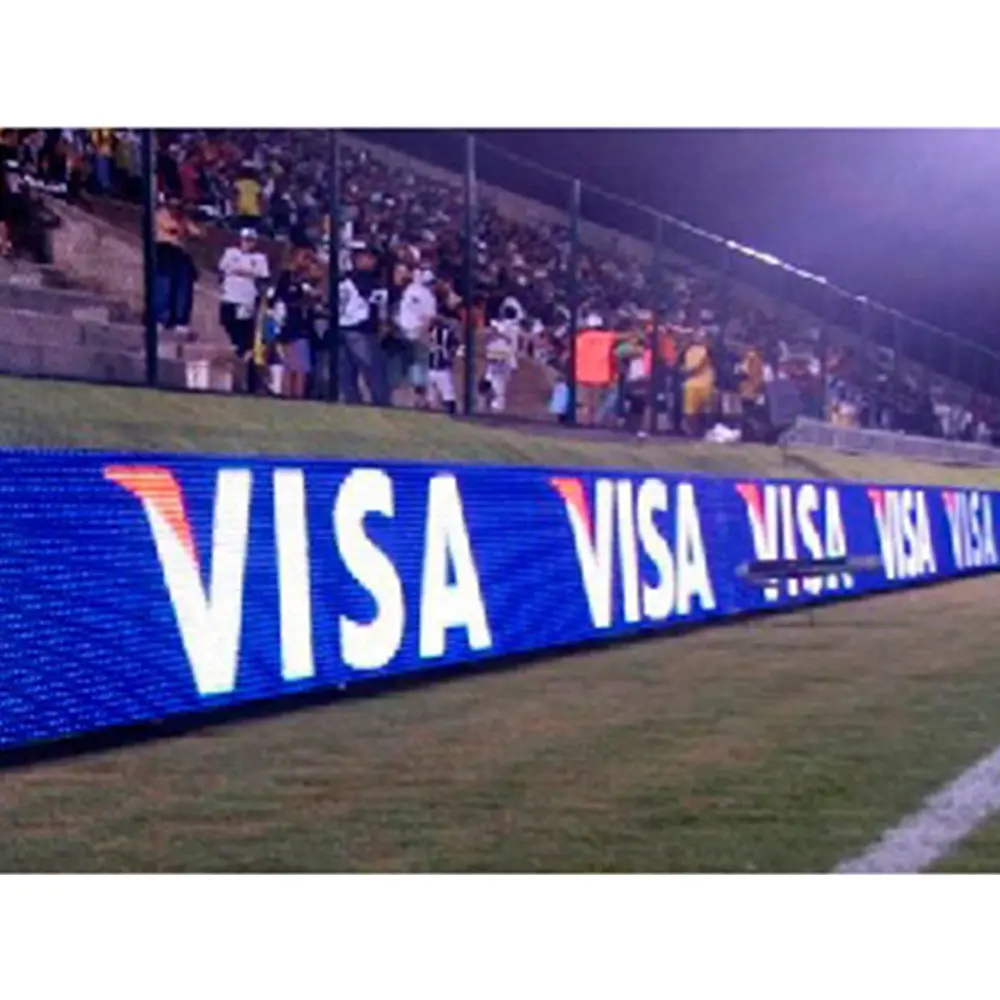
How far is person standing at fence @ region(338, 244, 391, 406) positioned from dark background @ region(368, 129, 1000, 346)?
10.6 m

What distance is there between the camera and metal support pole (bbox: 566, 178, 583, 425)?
1702 centimetres

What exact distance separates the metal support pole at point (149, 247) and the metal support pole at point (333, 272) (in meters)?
1.99

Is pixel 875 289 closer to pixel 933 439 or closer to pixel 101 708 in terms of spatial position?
pixel 933 439

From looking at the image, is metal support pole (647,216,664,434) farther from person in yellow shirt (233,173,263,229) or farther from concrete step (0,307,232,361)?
concrete step (0,307,232,361)

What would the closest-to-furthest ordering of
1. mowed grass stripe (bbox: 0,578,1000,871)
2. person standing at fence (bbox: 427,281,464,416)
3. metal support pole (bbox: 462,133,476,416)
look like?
mowed grass stripe (bbox: 0,578,1000,871), person standing at fence (bbox: 427,281,464,416), metal support pole (bbox: 462,133,476,416)

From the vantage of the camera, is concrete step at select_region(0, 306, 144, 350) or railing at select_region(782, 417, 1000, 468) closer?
concrete step at select_region(0, 306, 144, 350)

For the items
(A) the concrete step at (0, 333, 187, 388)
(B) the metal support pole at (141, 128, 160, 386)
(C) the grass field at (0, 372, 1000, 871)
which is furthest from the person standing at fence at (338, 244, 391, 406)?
(B) the metal support pole at (141, 128, 160, 386)

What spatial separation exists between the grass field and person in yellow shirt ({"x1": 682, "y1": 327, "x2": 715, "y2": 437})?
6.22 m

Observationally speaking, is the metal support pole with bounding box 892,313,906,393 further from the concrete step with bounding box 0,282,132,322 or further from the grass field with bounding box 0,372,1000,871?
the concrete step with bounding box 0,282,132,322

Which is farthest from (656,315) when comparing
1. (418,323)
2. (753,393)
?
(418,323)

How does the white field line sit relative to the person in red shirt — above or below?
below

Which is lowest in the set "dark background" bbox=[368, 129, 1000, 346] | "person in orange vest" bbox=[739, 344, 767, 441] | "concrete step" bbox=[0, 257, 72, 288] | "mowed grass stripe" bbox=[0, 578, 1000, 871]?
"mowed grass stripe" bbox=[0, 578, 1000, 871]

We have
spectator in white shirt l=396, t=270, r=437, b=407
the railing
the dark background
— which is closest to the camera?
spectator in white shirt l=396, t=270, r=437, b=407

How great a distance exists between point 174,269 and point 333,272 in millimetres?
1882
